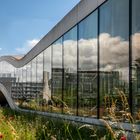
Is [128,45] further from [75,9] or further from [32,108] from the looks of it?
[32,108]

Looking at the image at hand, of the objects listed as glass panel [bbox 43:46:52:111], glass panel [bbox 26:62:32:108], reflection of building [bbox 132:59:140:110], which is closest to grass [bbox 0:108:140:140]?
reflection of building [bbox 132:59:140:110]

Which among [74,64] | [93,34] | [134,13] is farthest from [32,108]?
[134,13]

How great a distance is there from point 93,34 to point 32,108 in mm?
→ 13520

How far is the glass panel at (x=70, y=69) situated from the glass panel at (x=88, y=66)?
2.44 feet

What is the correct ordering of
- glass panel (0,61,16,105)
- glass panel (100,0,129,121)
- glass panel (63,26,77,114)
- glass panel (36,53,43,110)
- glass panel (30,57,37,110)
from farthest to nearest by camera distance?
glass panel (0,61,16,105) < glass panel (30,57,37,110) < glass panel (36,53,43,110) < glass panel (63,26,77,114) < glass panel (100,0,129,121)

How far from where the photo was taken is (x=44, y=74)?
981 inches

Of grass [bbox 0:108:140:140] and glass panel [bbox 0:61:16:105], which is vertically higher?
glass panel [bbox 0:61:16:105]

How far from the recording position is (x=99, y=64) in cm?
1408

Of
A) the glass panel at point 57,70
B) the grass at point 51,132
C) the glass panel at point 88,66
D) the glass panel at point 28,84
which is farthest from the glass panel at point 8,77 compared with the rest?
the grass at point 51,132

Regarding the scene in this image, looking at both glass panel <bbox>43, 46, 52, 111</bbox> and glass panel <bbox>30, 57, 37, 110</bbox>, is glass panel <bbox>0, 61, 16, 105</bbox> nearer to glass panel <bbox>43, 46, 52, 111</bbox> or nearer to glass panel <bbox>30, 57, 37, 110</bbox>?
glass panel <bbox>30, 57, 37, 110</bbox>

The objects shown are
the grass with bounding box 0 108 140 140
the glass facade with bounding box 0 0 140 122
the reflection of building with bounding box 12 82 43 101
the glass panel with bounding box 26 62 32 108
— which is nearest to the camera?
the grass with bounding box 0 108 140 140

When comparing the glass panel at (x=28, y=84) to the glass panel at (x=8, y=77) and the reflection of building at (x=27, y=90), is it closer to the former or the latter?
the reflection of building at (x=27, y=90)

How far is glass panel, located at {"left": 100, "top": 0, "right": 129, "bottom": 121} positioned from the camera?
38.1 ft

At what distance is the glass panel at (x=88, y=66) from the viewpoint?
14.6m
